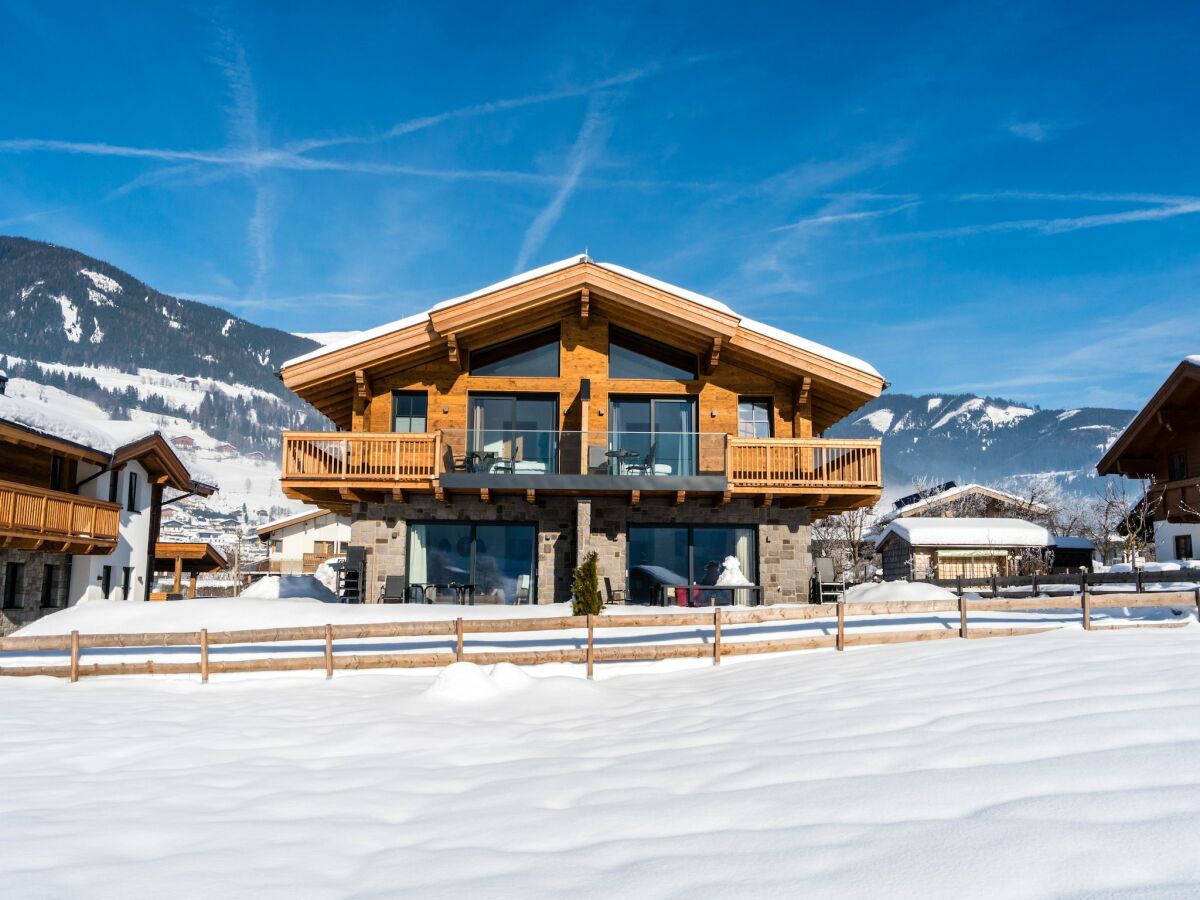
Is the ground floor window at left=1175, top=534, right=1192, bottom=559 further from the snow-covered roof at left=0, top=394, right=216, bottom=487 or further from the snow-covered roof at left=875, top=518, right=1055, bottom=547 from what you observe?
the snow-covered roof at left=0, top=394, right=216, bottom=487

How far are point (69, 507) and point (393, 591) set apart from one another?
8.46 metres

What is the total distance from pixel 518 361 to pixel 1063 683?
48.7ft

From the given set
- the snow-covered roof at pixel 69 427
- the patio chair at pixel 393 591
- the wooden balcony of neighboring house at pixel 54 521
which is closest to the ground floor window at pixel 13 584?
the wooden balcony of neighboring house at pixel 54 521

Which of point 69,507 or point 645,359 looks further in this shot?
point 69,507

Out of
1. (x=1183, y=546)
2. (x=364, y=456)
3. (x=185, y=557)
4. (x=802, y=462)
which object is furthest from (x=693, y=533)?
(x=185, y=557)

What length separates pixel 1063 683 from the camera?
25.2ft

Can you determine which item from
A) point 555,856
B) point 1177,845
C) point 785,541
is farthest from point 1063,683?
point 785,541

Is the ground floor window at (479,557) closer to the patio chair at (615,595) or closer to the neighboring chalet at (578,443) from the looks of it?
the neighboring chalet at (578,443)

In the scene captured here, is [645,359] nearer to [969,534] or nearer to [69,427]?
[69,427]

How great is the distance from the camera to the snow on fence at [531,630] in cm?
1233

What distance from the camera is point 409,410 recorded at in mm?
20656

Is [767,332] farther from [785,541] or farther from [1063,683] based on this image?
[1063,683]

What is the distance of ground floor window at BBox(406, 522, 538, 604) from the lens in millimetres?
19812

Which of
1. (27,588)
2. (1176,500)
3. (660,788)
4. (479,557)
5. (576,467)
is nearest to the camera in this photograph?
(660,788)
